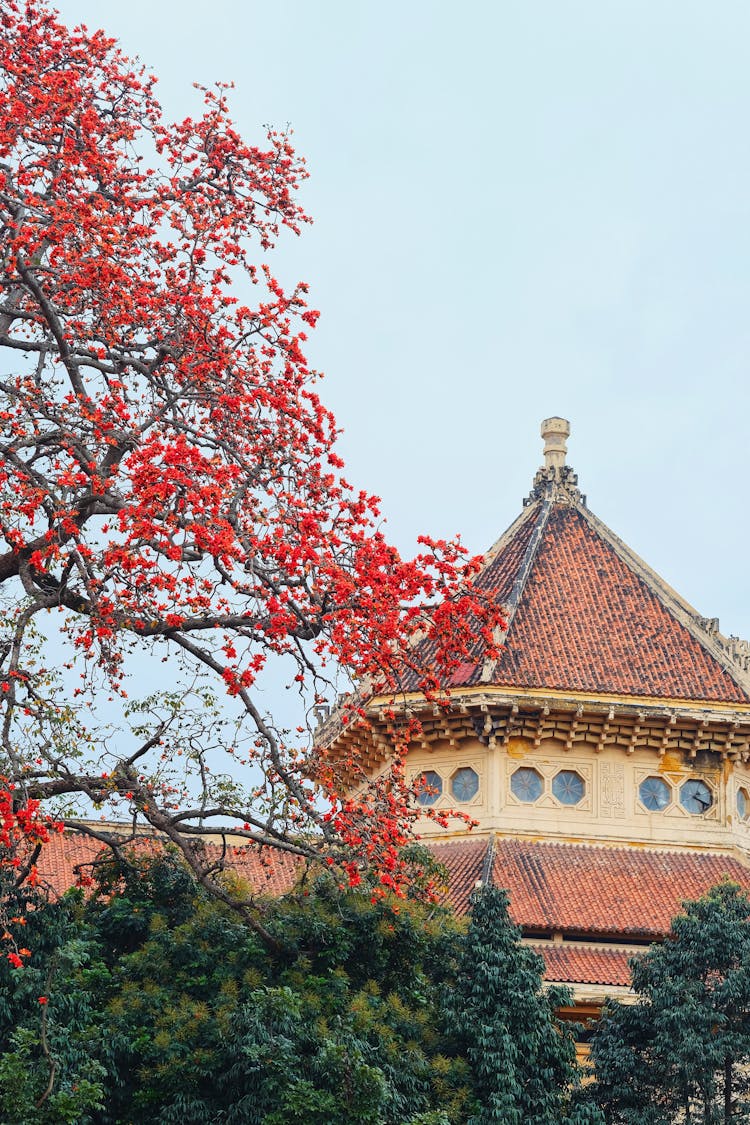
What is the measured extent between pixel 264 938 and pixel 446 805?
30.1ft

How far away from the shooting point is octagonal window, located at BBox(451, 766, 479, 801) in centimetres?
2683

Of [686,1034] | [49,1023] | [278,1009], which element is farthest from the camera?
[686,1034]

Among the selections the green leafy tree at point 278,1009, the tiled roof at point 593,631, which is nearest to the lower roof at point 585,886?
the tiled roof at point 593,631

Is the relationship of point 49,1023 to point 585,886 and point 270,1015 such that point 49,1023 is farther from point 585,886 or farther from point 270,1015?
point 585,886

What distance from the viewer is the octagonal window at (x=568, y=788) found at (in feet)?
87.8

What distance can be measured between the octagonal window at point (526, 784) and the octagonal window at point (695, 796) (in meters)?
2.40

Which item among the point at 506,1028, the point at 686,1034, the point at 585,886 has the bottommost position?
the point at 506,1028

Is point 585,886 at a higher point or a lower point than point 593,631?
lower

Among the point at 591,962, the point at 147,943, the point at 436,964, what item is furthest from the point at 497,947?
the point at 591,962

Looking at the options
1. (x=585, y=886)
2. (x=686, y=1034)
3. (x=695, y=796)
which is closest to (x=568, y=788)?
(x=585, y=886)

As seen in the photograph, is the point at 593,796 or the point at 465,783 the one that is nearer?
the point at 593,796

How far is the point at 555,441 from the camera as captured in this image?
106 ft

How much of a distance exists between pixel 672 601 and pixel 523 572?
9.14ft

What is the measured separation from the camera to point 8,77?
18.5 metres
